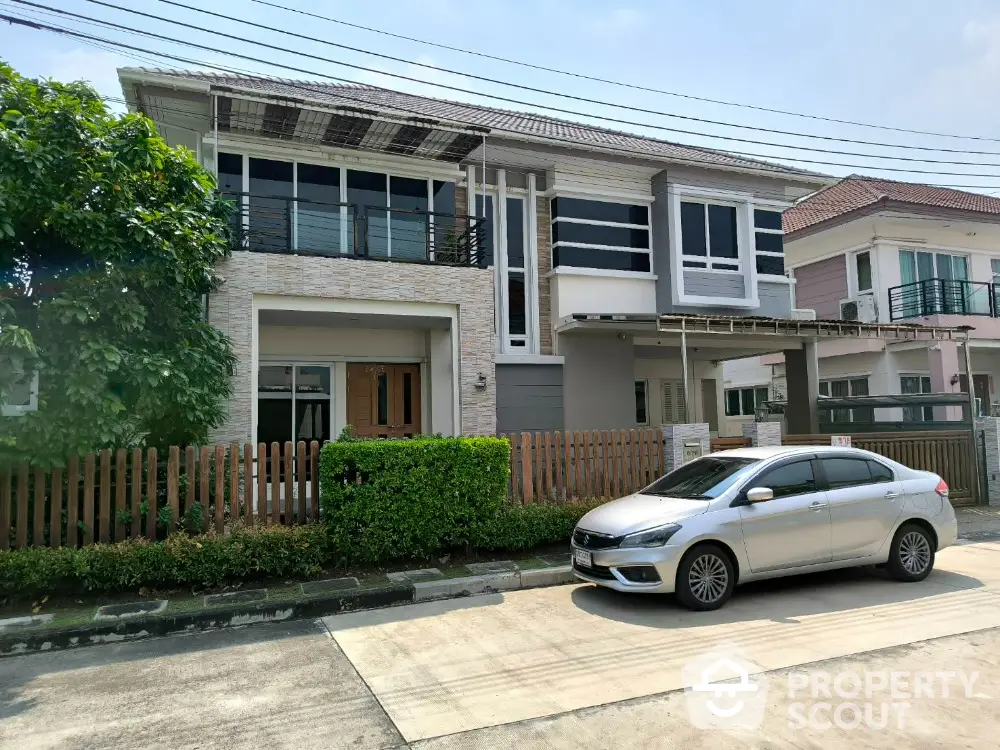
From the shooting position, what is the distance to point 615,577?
6449 mm

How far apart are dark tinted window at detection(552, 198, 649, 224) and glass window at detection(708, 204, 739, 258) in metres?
1.54

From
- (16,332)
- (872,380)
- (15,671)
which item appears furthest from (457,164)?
(872,380)

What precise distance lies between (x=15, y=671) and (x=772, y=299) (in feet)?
49.1

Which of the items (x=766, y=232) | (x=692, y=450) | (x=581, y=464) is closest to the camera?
(x=581, y=464)

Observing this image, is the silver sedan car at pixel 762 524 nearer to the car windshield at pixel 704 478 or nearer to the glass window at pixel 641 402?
the car windshield at pixel 704 478

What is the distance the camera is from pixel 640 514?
6.66 m

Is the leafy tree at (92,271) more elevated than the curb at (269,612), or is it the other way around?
the leafy tree at (92,271)

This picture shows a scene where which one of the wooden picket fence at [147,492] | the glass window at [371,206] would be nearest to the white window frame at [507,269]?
the glass window at [371,206]

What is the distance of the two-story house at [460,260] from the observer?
10555 millimetres

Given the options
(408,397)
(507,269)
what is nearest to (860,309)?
(507,269)

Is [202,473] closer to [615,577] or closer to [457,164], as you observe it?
[615,577]

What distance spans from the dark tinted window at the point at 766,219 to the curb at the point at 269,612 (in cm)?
1080

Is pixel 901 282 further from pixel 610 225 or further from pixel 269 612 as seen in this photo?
pixel 269 612

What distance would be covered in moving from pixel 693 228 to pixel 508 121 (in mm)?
4750
